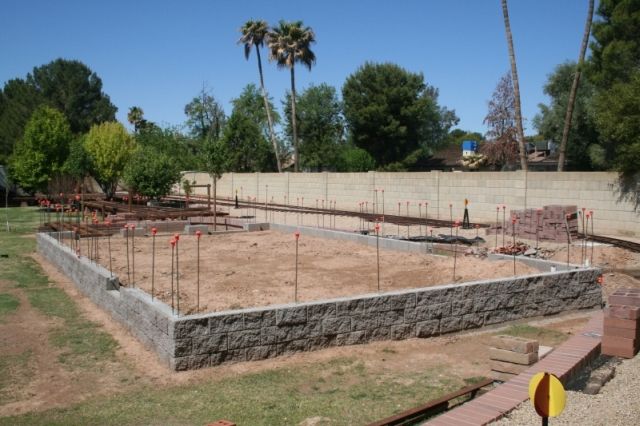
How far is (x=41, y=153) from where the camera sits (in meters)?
42.9

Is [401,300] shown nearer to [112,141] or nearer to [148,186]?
[148,186]

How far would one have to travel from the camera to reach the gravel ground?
5457 millimetres

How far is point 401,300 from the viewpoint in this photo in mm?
9602

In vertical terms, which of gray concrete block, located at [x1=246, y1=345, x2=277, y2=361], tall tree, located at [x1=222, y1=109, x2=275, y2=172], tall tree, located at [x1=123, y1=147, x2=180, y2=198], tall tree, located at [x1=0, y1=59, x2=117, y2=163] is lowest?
gray concrete block, located at [x1=246, y1=345, x2=277, y2=361]

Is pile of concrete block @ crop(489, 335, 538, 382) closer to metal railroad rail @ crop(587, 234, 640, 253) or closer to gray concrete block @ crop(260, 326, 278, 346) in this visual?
gray concrete block @ crop(260, 326, 278, 346)

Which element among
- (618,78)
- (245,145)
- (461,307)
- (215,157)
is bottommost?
(461,307)

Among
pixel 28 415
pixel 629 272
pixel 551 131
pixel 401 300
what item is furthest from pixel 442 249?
pixel 551 131

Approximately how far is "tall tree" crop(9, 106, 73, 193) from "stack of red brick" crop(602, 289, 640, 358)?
40.7m

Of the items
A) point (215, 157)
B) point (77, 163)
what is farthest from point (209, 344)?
point (77, 163)

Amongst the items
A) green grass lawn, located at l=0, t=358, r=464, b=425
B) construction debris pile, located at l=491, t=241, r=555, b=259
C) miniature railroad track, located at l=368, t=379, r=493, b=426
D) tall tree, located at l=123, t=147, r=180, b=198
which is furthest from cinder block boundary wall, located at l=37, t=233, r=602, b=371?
tall tree, located at l=123, t=147, r=180, b=198

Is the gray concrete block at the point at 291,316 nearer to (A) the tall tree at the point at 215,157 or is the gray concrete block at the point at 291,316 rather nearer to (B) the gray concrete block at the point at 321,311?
(B) the gray concrete block at the point at 321,311

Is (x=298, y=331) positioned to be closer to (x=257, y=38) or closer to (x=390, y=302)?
(x=390, y=302)

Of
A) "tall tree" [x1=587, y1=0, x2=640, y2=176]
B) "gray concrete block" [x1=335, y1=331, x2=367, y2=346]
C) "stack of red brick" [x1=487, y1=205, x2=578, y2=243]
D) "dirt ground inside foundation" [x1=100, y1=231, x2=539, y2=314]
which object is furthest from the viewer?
"tall tree" [x1=587, y1=0, x2=640, y2=176]

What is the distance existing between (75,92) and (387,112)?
45.8m
